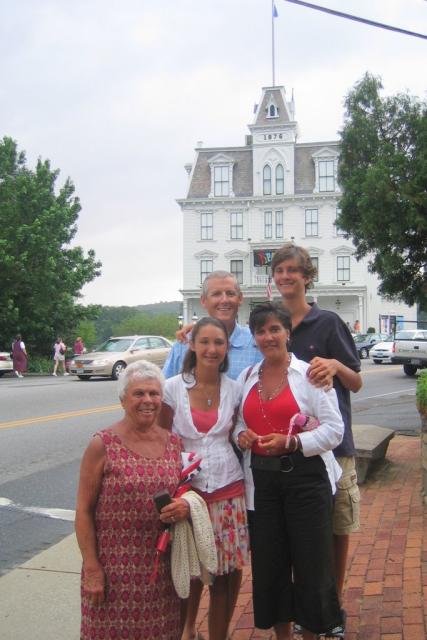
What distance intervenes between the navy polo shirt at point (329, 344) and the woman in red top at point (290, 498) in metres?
0.30

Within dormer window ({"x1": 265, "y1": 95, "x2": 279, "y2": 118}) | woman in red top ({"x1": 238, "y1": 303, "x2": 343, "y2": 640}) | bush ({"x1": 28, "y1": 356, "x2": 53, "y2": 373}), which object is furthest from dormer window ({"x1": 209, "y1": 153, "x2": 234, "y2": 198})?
woman in red top ({"x1": 238, "y1": 303, "x2": 343, "y2": 640})

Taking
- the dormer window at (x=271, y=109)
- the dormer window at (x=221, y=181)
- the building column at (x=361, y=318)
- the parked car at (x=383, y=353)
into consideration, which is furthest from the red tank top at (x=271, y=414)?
the dormer window at (x=271, y=109)

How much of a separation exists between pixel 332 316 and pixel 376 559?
1.90 meters

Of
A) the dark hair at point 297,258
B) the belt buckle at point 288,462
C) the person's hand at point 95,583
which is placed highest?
the dark hair at point 297,258

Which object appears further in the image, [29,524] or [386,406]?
[386,406]

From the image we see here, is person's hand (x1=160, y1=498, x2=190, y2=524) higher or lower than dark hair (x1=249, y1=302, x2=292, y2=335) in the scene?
lower

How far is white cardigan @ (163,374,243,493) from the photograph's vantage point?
10.1 ft

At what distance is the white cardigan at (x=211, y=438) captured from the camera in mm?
3082

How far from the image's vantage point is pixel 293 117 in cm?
5106

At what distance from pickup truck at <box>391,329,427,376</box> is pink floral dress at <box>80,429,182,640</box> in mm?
20109

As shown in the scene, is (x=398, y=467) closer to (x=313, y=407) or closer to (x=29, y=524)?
(x=29, y=524)


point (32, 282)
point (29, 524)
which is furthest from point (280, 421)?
point (32, 282)

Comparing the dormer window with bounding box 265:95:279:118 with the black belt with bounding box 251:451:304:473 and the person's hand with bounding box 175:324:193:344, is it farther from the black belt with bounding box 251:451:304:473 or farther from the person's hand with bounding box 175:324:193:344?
the black belt with bounding box 251:451:304:473

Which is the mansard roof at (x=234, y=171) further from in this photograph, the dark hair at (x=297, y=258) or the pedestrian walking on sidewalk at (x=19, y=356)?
the dark hair at (x=297, y=258)
